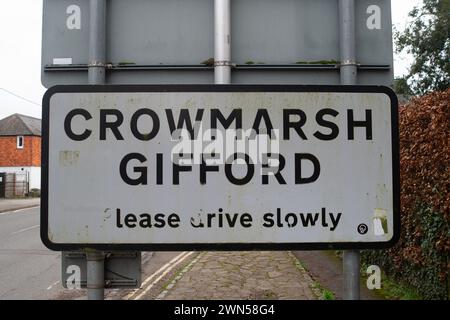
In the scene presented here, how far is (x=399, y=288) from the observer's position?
6.25 meters

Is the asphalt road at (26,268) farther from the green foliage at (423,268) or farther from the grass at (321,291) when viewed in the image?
the green foliage at (423,268)

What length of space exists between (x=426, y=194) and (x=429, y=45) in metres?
17.5

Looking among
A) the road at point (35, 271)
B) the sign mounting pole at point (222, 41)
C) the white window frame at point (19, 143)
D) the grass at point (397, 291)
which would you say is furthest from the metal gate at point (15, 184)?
the sign mounting pole at point (222, 41)

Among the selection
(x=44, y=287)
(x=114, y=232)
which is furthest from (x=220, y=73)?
(x=44, y=287)

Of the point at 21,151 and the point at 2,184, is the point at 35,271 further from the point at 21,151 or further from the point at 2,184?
the point at 21,151

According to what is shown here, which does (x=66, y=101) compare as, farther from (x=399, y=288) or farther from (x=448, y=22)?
(x=448, y=22)

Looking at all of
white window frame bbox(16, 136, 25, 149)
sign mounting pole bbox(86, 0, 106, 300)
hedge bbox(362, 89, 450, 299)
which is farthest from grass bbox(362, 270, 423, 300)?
white window frame bbox(16, 136, 25, 149)

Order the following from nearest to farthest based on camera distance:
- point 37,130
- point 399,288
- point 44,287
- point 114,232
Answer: point 114,232 < point 399,288 < point 44,287 < point 37,130

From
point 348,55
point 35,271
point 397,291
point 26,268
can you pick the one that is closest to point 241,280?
point 397,291

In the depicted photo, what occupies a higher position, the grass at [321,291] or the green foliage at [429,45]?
the green foliage at [429,45]

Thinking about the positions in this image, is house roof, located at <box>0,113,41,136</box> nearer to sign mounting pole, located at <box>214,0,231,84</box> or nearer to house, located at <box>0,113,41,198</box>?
house, located at <box>0,113,41,198</box>

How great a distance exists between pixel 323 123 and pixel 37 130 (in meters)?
43.9

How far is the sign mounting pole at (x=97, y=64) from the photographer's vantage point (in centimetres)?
164

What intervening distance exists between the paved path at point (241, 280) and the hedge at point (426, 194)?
1753mm
